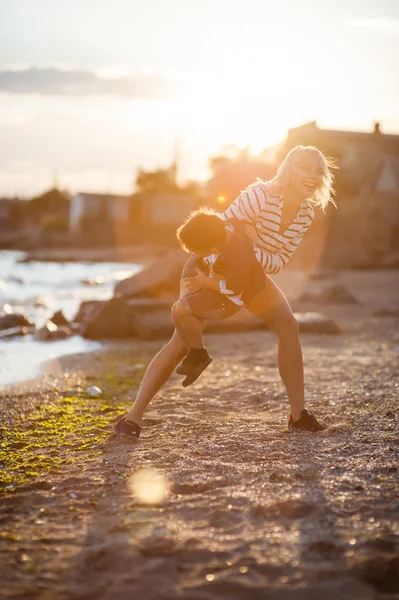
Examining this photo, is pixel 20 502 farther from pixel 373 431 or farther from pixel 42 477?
pixel 373 431

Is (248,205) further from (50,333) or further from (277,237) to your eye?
(50,333)

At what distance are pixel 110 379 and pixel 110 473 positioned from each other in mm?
3200

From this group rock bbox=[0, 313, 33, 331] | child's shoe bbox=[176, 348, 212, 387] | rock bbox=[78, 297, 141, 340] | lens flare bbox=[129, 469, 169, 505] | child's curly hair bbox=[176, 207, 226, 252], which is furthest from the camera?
rock bbox=[0, 313, 33, 331]

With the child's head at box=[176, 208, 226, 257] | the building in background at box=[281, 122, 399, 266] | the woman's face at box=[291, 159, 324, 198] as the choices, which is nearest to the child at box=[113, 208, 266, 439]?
the child's head at box=[176, 208, 226, 257]

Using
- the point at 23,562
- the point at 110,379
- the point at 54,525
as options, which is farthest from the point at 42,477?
the point at 110,379

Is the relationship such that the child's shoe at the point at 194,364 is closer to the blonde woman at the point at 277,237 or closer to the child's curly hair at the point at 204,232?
the blonde woman at the point at 277,237

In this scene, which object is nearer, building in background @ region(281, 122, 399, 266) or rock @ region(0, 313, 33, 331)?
rock @ region(0, 313, 33, 331)

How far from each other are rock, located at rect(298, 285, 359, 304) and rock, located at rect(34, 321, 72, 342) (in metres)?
5.57

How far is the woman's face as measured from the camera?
425 cm

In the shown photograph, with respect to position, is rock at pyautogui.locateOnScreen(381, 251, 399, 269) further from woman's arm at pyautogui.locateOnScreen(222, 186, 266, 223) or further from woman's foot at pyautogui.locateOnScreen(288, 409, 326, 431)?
woman's arm at pyautogui.locateOnScreen(222, 186, 266, 223)

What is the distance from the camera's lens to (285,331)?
14.5 feet

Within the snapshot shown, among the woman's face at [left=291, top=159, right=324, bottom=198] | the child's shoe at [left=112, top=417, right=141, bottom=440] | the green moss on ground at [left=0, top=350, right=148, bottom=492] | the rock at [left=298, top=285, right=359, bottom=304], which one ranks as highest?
the woman's face at [left=291, top=159, right=324, bottom=198]

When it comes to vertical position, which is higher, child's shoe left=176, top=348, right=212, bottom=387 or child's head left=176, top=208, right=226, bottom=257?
child's head left=176, top=208, right=226, bottom=257

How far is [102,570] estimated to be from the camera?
271 cm
